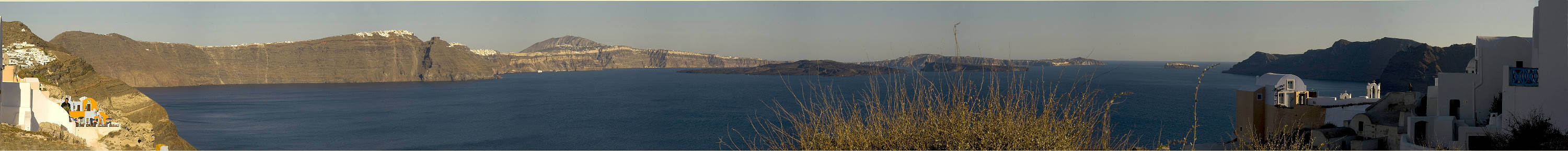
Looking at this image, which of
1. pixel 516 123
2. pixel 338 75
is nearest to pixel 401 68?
pixel 338 75

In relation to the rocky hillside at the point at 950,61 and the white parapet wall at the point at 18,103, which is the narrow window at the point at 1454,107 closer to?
the rocky hillside at the point at 950,61

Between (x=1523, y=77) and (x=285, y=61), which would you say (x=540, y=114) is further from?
(x=285, y=61)

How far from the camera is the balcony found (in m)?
10.5

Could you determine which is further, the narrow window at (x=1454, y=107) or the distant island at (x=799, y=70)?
the distant island at (x=799, y=70)

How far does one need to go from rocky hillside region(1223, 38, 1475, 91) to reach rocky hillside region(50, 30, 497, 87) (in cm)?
10080

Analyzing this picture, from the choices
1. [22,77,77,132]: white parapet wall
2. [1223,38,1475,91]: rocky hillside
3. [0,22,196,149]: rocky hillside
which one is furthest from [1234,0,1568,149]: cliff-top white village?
[1223,38,1475,91]: rocky hillside

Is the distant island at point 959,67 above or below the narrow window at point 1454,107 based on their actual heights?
above

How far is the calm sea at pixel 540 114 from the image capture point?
3647 cm

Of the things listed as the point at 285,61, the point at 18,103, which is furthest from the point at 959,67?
the point at 285,61

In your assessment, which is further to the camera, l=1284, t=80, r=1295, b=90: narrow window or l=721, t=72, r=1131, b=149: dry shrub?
l=1284, t=80, r=1295, b=90: narrow window

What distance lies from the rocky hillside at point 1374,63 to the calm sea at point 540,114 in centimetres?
331

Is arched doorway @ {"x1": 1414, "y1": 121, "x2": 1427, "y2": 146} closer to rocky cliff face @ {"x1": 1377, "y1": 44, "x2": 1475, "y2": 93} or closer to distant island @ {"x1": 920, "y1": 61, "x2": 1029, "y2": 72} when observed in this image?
distant island @ {"x1": 920, "y1": 61, "x2": 1029, "y2": 72}

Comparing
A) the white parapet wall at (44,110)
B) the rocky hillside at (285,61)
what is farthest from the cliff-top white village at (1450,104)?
the rocky hillside at (285,61)

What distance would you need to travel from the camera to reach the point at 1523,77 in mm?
10828
